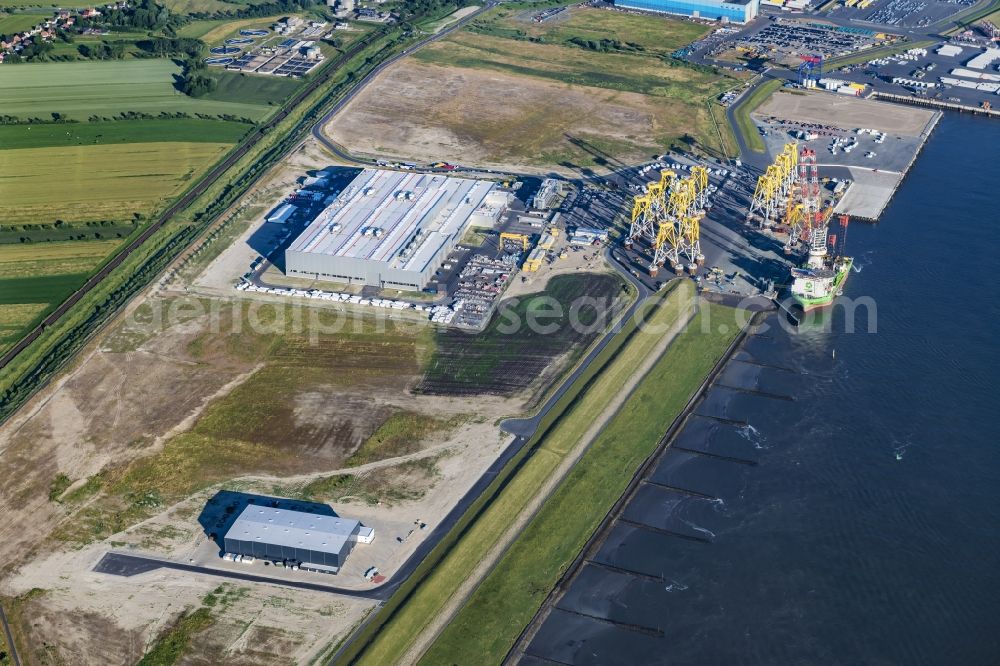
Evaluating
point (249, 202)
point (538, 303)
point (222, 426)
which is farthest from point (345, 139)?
point (222, 426)

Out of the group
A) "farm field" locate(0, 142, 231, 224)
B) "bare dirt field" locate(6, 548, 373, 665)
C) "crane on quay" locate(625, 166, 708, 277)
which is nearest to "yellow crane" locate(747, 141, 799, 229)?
"crane on quay" locate(625, 166, 708, 277)

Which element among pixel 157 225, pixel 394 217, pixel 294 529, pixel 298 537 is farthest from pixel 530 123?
pixel 298 537

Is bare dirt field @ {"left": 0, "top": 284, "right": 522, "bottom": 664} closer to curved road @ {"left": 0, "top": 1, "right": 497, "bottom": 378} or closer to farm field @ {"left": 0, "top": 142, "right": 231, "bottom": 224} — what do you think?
curved road @ {"left": 0, "top": 1, "right": 497, "bottom": 378}

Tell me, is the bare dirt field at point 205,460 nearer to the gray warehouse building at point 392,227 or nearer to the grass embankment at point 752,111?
the gray warehouse building at point 392,227

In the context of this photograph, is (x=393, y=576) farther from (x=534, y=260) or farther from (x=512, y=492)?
(x=534, y=260)

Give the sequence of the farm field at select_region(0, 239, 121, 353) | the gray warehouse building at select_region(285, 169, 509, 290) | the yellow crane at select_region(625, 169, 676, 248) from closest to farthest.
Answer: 1. the farm field at select_region(0, 239, 121, 353)
2. the gray warehouse building at select_region(285, 169, 509, 290)
3. the yellow crane at select_region(625, 169, 676, 248)

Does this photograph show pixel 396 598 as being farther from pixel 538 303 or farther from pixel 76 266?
pixel 76 266
